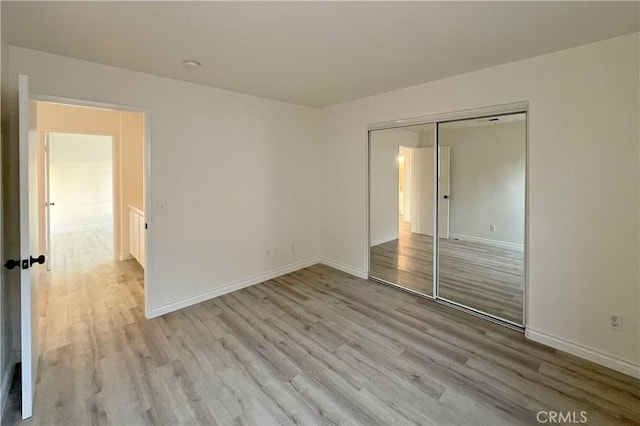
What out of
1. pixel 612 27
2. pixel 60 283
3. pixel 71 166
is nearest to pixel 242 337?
pixel 60 283

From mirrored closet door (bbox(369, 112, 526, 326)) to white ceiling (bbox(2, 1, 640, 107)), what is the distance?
87 centimetres

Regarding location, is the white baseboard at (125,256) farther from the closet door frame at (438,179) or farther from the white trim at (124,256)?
the closet door frame at (438,179)

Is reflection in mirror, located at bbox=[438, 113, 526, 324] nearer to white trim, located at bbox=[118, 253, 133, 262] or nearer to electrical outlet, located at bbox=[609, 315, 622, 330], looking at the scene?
electrical outlet, located at bbox=[609, 315, 622, 330]

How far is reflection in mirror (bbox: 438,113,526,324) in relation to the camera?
3.20 meters

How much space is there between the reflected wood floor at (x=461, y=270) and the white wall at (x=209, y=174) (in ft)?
4.78

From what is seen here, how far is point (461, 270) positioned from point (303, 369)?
2666mm

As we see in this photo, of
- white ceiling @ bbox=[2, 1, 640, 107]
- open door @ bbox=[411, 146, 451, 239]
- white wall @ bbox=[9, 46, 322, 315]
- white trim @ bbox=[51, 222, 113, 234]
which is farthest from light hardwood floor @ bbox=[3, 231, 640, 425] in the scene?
white trim @ bbox=[51, 222, 113, 234]

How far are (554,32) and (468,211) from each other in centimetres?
225

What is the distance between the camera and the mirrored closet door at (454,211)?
10.8ft

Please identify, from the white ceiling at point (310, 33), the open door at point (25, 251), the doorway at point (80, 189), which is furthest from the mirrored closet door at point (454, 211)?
the doorway at point (80, 189)

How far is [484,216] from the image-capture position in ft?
12.5

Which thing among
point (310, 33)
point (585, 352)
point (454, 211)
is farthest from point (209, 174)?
point (585, 352)

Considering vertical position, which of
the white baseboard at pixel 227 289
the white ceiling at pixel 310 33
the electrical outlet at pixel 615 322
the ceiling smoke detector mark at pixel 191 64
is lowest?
the white baseboard at pixel 227 289

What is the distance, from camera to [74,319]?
10.3ft
